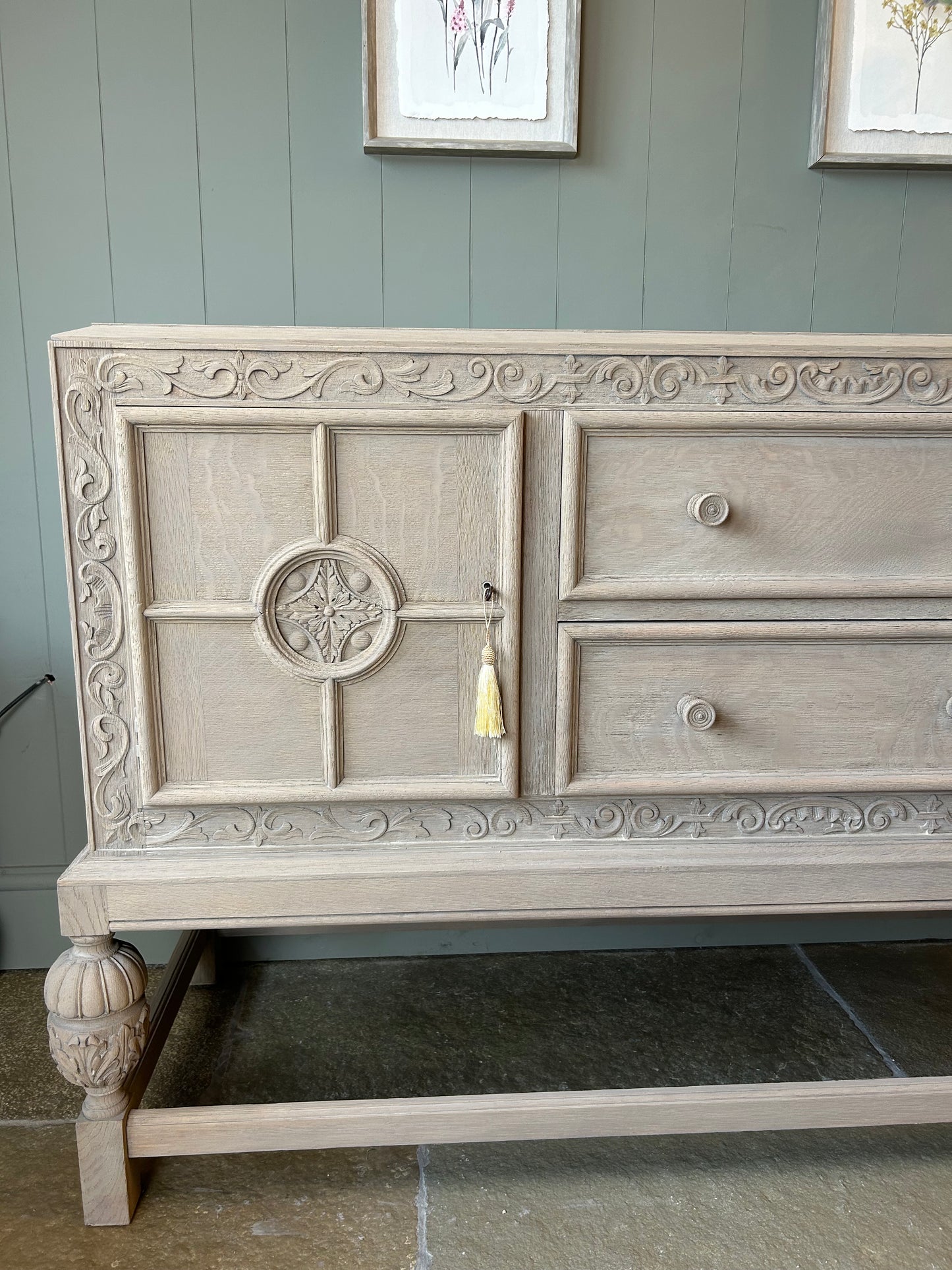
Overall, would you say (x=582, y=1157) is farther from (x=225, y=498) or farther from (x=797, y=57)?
(x=797, y=57)

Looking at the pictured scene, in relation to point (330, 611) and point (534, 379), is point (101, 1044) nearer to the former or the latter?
point (330, 611)

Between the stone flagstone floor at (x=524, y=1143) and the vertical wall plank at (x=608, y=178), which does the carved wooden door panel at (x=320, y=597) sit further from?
the vertical wall plank at (x=608, y=178)

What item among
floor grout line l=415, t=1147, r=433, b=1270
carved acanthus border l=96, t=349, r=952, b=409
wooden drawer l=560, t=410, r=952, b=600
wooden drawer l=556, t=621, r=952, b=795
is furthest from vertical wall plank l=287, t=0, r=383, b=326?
floor grout line l=415, t=1147, r=433, b=1270

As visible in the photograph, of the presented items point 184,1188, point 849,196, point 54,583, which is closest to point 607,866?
point 184,1188

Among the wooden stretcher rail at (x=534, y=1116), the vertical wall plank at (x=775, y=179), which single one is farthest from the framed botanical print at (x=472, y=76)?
the wooden stretcher rail at (x=534, y=1116)

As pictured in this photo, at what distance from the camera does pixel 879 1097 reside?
121 cm

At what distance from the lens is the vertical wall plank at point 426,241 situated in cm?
159

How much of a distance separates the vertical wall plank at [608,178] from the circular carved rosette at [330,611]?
824 millimetres

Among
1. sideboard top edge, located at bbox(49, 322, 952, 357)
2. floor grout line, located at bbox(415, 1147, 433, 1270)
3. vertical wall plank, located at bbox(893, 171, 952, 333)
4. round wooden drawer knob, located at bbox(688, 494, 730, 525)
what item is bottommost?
floor grout line, located at bbox(415, 1147, 433, 1270)

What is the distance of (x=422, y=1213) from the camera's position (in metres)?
1.21

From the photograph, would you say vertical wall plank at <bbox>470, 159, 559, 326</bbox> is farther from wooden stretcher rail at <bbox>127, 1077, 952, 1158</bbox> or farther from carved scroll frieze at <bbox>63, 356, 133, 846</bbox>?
wooden stretcher rail at <bbox>127, 1077, 952, 1158</bbox>

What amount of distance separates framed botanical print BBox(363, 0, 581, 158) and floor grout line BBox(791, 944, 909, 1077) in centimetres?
163

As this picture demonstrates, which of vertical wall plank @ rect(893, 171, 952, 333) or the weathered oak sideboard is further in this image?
vertical wall plank @ rect(893, 171, 952, 333)

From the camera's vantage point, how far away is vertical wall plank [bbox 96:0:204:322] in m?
1.52
